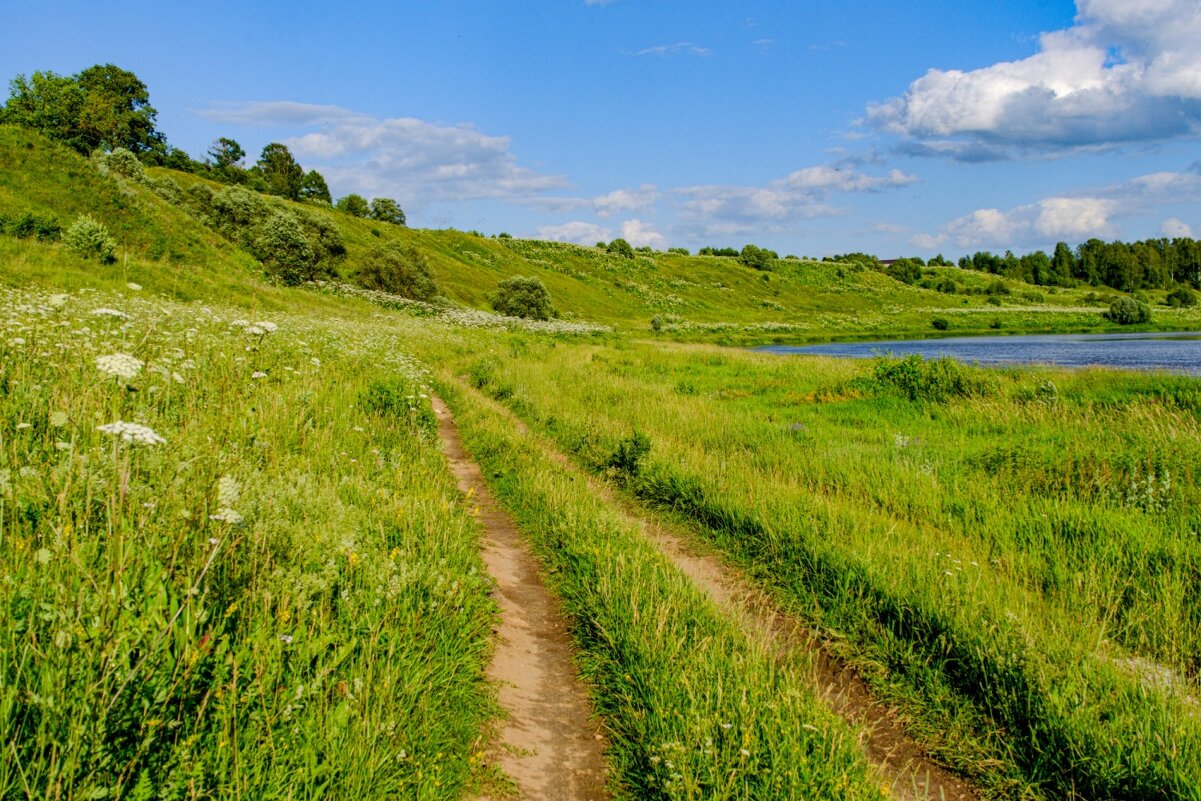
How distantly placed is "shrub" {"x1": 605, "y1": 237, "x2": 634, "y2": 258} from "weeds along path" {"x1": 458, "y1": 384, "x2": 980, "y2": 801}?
12227cm

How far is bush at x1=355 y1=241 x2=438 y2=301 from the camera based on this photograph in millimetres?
53812

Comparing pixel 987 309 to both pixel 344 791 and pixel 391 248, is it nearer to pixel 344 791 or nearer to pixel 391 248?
pixel 391 248

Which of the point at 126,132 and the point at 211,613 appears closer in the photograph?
the point at 211,613

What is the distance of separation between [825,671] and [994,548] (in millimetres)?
2827

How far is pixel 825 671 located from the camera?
15.6ft

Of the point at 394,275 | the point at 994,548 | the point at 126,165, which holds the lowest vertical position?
the point at 994,548

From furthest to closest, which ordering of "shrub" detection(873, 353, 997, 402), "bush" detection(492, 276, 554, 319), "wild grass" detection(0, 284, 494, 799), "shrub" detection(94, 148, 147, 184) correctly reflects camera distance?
1. "bush" detection(492, 276, 554, 319)
2. "shrub" detection(94, 148, 147, 184)
3. "shrub" detection(873, 353, 997, 402)
4. "wild grass" detection(0, 284, 494, 799)

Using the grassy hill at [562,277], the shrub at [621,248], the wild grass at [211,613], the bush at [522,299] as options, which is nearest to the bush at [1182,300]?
the grassy hill at [562,277]

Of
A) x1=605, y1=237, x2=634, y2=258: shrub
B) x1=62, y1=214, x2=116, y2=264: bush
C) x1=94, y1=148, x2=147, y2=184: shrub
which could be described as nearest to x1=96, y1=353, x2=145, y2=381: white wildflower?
x1=62, y1=214, x2=116, y2=264: bush

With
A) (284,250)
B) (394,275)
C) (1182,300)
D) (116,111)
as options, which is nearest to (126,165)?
(284,250)

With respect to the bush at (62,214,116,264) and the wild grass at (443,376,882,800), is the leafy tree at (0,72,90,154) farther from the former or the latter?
the wild grass at (443,376,882,800)

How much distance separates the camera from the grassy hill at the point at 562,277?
2525 centimetres

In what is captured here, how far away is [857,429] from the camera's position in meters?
12.0

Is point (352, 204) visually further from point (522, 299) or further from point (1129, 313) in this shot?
point (1129, 313)
